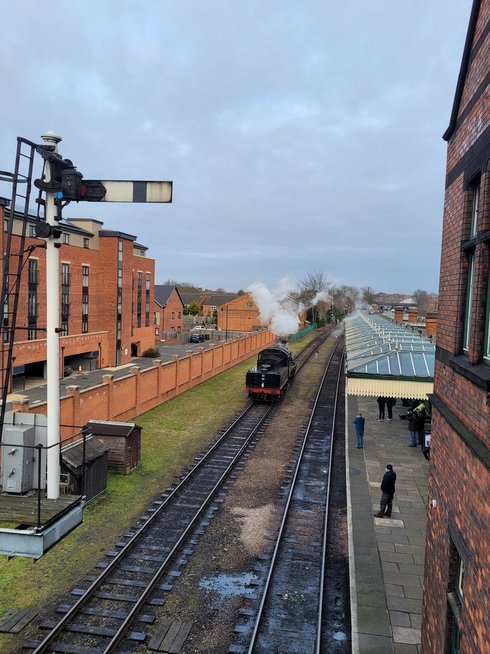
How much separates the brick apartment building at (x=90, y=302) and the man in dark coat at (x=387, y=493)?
974 inches

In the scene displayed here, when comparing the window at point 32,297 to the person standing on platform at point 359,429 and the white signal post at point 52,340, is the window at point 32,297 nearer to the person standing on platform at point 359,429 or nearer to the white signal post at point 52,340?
the person standing on platform at point 359,429

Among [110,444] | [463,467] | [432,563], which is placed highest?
[463,467]

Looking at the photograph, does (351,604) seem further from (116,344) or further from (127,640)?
(116,344)

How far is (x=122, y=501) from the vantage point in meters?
12.7

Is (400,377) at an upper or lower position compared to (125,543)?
upper

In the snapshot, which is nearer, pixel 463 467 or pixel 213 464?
pixel 463 467

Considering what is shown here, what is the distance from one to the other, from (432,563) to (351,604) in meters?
3.07

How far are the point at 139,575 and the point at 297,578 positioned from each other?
295 centimetres

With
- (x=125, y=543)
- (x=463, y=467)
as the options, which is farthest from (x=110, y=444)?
(x=463, y=467)

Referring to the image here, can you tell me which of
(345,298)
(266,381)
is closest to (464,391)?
(266,381)

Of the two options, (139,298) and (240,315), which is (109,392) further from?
(240,315)

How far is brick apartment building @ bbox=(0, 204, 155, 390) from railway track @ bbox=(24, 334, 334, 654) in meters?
20.8

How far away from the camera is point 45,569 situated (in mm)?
9438

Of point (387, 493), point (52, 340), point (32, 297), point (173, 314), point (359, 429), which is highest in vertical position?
point (32, 297)
